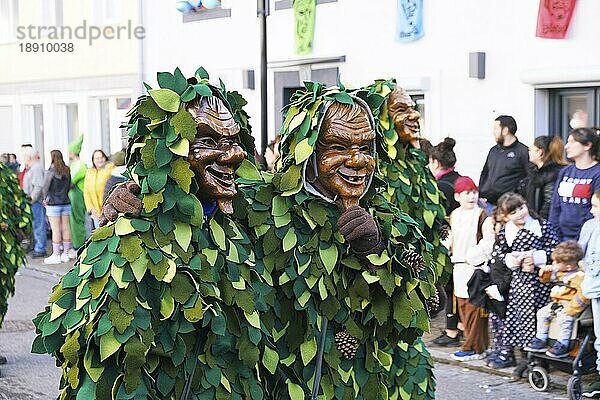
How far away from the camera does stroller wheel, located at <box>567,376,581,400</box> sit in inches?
279

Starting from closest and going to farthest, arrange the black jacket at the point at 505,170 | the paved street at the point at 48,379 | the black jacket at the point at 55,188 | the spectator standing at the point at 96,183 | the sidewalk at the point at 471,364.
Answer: the paved street at the point at 48,379 < the sidewalk at the point at 471,364 < the black jacket at the point at 505,170 < the spectator standing at the point at 96,183 < the black jacket at the point at 55,188

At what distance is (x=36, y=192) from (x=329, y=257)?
12625 mm

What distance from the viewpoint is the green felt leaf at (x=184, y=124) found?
3566mm

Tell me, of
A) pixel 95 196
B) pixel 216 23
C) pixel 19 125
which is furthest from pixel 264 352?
pixel 19 125

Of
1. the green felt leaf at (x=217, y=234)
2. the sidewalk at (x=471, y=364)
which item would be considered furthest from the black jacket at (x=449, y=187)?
the green felt leaf at (x=217, y=234)

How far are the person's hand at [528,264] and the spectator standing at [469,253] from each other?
27.9 inches

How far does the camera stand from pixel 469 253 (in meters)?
8.58

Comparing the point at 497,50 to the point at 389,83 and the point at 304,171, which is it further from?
the point at 304,171

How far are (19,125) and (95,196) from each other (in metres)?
8.99

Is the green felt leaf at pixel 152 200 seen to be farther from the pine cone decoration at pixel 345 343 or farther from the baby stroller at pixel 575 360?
the baby stroller at pixel 575 360

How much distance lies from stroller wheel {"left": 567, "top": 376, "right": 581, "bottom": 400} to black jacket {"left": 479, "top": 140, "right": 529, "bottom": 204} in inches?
127

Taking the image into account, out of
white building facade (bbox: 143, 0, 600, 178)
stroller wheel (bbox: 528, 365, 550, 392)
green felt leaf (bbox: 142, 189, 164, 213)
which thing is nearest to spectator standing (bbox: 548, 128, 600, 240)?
stroller wheel (bbox: 528, 365, 550, 392)

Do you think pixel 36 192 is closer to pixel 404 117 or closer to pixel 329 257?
pixel 404 117

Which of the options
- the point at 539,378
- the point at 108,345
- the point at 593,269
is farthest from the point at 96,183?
the point at 108,345
